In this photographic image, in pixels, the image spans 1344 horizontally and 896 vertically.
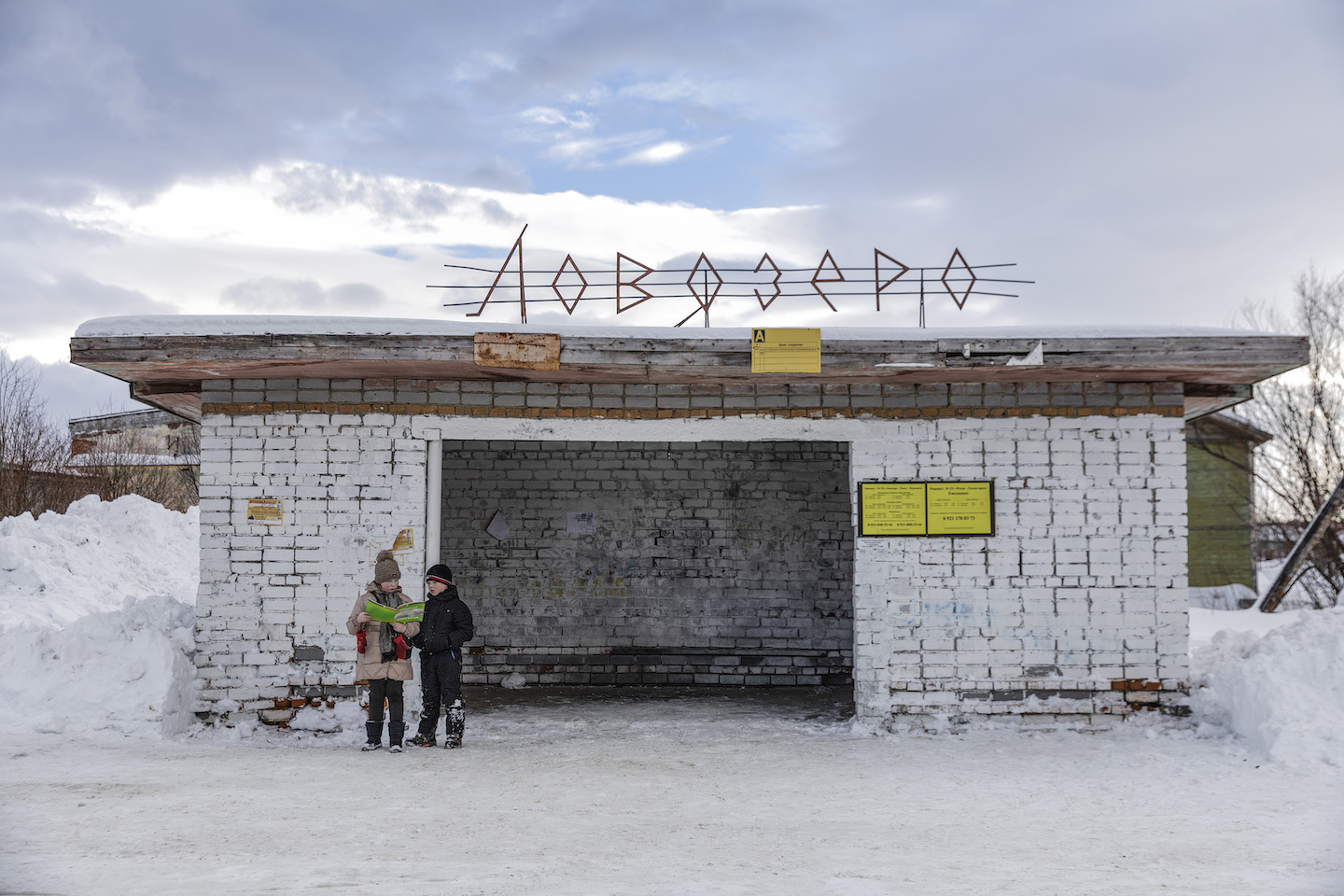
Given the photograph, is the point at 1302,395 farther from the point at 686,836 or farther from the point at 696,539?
the point at 686,836

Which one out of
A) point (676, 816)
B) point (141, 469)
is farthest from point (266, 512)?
point (141, 469)

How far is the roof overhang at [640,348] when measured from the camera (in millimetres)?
6578

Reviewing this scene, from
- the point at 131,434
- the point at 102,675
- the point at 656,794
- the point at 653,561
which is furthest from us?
the point at 131,434

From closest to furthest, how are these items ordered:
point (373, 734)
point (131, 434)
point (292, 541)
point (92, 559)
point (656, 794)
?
point (656, 794) → point (373, 734) → point (292, 541) → point (92, 559) → point (131, 434)

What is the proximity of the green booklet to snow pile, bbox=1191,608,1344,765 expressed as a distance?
615 cm

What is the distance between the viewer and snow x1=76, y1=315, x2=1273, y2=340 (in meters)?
6.63

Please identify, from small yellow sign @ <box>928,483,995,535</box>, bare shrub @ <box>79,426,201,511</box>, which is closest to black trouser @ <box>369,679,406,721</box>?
small yellow sign @ <box>928,483,995,535</box>

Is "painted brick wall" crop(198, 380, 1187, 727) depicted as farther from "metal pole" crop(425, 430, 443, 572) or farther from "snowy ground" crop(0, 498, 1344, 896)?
"snowy ground" crop(0, 498, 1344, 896)

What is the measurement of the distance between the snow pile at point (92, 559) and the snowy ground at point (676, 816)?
5.37 metres

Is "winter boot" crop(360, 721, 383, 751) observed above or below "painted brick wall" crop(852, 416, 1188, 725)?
below

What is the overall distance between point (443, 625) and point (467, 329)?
2.21m

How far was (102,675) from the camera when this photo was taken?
22.9 feet

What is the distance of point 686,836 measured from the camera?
468cm

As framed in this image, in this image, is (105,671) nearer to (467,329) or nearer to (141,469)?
(467,329)
